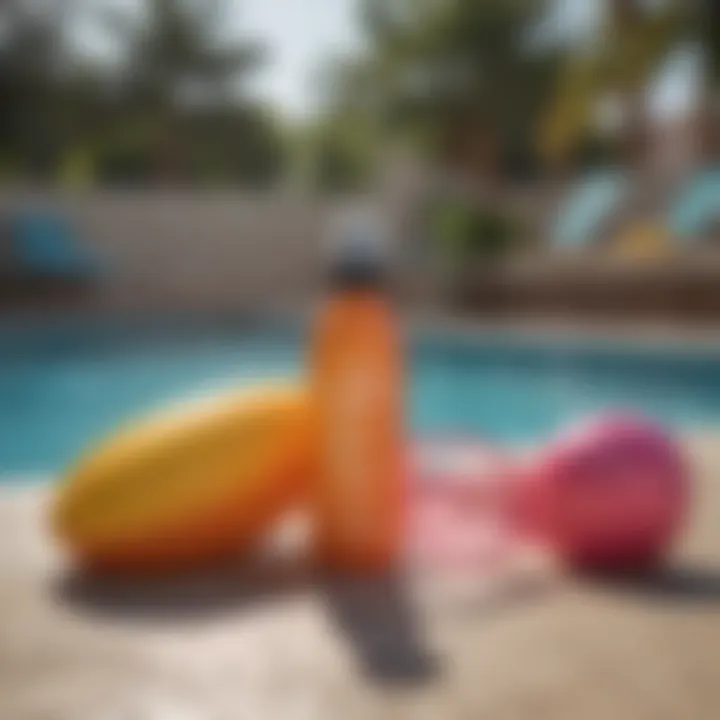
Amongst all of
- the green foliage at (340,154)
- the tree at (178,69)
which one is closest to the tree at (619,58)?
the tree at (178,69)

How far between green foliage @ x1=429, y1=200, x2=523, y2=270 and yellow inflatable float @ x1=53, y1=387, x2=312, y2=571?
25.6ft

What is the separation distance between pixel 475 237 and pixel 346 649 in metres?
8.64

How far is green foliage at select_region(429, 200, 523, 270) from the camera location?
33.1ft

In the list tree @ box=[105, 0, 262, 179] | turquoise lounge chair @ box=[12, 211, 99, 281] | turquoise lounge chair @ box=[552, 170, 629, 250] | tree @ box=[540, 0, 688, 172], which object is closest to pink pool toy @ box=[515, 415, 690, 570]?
turquoise lounge chair @ box=[552, 170, 629, 250]

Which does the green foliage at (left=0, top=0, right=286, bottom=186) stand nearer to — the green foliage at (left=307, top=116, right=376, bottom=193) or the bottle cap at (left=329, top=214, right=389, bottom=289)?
the green foliage at (left=307, top=116, right=376, bottom=193)

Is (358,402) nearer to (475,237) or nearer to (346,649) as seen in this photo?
(346,649)

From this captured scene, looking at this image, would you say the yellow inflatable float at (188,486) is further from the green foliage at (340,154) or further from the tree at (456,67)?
the green foliage at (340,154)

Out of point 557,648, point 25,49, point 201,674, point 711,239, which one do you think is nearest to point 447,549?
point 557,648

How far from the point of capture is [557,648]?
170cm

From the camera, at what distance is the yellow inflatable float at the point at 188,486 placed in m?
2.09

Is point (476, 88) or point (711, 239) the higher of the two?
point (476, 88)

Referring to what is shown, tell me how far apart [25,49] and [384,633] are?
14707 mm

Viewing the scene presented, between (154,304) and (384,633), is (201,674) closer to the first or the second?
(384,633)

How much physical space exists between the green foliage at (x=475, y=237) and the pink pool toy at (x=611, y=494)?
7734 mm
